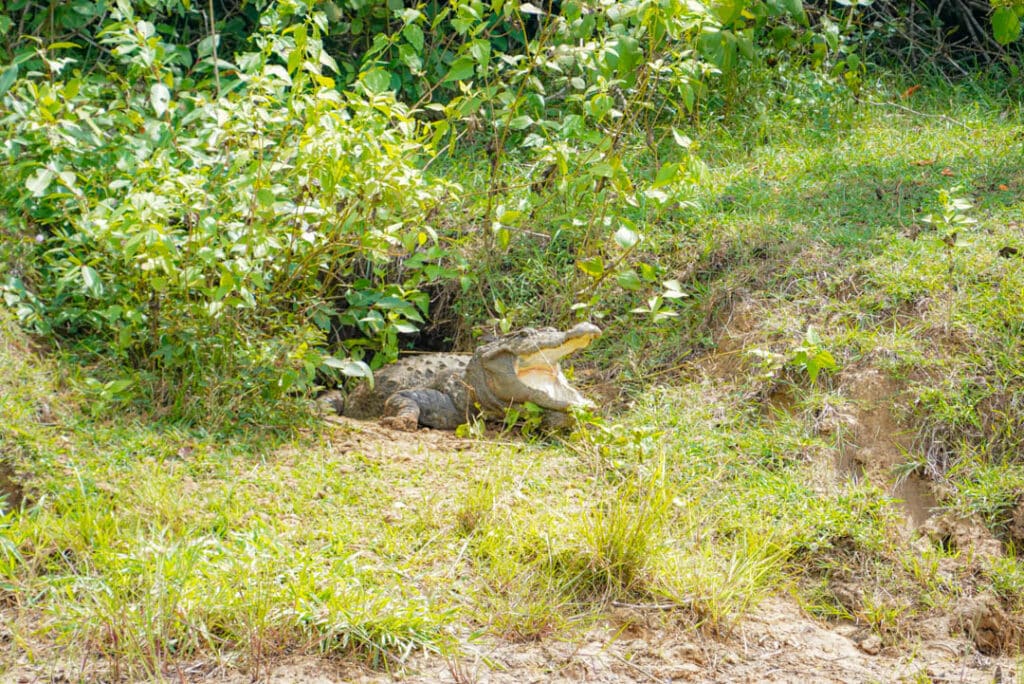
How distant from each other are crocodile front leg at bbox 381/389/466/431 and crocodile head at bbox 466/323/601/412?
0.33m

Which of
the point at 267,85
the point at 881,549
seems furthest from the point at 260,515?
the point at 881,549

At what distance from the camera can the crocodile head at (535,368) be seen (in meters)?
4.84

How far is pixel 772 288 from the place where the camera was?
5289 mm

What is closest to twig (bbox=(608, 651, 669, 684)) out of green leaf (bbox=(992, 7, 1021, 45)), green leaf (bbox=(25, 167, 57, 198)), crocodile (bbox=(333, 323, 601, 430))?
crocodile (bbox=(333, 323, 601, 430))

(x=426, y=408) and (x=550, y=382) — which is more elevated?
(x=550, y=382)

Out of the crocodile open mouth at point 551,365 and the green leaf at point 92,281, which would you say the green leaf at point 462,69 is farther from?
the green leaf at point 92,281

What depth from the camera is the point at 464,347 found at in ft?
19.4

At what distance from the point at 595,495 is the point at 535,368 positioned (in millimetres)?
890

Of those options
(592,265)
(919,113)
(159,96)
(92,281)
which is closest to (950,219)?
(592,265)

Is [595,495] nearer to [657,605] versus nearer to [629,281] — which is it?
[657,605]

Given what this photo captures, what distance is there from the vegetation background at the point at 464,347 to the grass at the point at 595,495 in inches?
0.6

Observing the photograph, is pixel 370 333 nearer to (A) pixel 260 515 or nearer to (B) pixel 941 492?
(A) pixel 260 515

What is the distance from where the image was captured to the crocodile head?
4844 mm

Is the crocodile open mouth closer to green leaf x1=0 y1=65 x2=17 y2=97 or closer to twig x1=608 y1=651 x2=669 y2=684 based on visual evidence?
twig x1=608 y1=651 x2=669 y2=684
